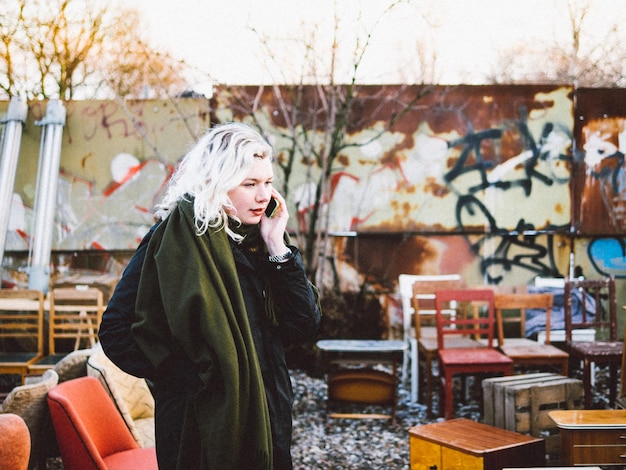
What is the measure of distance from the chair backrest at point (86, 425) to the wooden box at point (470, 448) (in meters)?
1.81

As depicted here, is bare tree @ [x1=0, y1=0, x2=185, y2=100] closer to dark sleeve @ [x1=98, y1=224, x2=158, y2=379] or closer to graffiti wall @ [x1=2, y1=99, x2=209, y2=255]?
graffiti wall @ [x1=2, y1=99, x2=209, y2=255]

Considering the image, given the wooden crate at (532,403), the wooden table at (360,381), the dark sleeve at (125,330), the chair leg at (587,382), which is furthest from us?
the wooden table at (360,381)

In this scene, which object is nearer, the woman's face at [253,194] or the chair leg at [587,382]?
the woman's face at [253,194]

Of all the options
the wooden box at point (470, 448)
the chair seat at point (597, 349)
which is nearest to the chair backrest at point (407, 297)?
the chair seat at point (597, 349)

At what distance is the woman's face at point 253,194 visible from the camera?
199cm

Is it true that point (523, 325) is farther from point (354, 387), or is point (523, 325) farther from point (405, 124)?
point (405, 124)

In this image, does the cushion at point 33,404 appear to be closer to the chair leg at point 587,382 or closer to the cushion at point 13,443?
the cushion at point 13,443

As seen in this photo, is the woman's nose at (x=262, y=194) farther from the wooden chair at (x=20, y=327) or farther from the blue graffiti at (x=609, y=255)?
the blue graffiti at (x=609, y=255)

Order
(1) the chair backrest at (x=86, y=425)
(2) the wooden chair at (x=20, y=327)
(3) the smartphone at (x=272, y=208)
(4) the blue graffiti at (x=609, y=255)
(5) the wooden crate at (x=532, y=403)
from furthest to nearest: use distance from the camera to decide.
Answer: (4) the blue graffiti at (x=609, y=255) → (2) the wooden chair at (x=20, y=327) → (5) the wooden crate at (x=532, y=403) → (1) the chair backrest at (x=86, y=425) → (3) the smartphone at (x=272, y=208)

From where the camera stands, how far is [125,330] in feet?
6.31

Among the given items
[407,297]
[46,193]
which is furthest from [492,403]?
[46,193]

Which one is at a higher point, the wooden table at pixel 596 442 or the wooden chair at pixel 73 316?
the wooden chair at pixel 73 316

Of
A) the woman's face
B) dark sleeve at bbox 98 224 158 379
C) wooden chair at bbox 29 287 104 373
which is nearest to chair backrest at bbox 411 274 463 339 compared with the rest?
wooden chair at bbox 29 287 104 373

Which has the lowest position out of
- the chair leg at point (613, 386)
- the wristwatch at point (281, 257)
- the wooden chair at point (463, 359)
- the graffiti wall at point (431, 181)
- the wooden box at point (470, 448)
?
the wooden box at point (470, 448)
